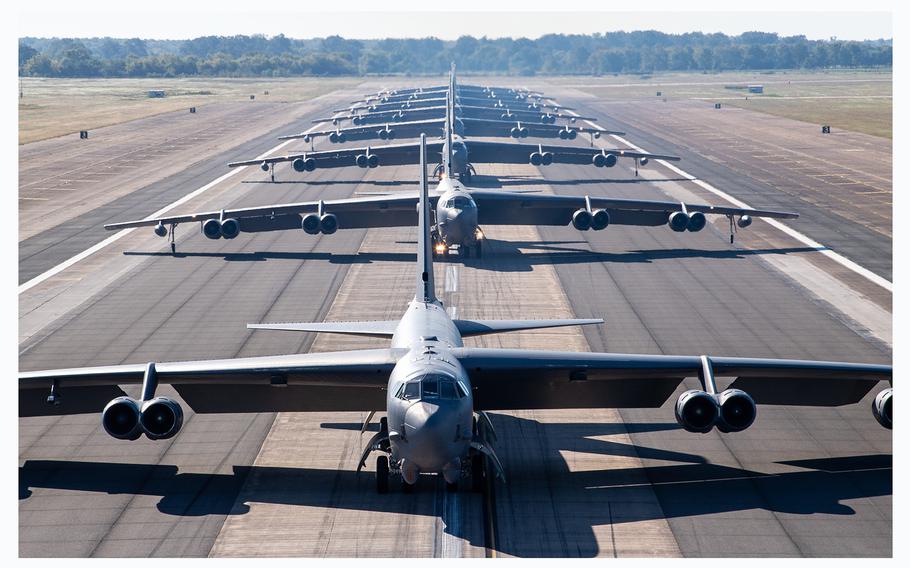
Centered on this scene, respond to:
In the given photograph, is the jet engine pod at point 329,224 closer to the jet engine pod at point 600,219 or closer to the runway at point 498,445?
the runway at point 498,445

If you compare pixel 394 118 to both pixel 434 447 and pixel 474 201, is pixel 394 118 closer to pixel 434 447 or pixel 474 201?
pixel 474 201

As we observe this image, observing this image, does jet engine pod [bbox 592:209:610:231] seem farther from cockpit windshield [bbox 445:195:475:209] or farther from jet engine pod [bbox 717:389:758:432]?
jet engine pod [bbox 717:389:758:432]

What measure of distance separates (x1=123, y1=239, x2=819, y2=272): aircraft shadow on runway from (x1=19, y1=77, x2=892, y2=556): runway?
463 millimetres

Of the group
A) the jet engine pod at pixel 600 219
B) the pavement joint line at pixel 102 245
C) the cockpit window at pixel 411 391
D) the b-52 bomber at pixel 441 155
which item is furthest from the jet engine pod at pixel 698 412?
the b-52 bomber at pixel 441 155

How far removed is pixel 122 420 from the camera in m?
25.6

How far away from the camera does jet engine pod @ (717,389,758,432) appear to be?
84.3 feet

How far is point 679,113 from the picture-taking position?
180625 mm

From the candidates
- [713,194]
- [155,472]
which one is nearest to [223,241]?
[155,472]

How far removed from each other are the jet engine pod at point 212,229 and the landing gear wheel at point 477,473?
39.1 metres

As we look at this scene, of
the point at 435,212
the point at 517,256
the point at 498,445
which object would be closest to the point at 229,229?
the point at 435,212

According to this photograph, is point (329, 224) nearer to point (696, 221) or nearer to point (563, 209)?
point (563, 209)

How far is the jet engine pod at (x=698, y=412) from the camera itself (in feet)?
84.9

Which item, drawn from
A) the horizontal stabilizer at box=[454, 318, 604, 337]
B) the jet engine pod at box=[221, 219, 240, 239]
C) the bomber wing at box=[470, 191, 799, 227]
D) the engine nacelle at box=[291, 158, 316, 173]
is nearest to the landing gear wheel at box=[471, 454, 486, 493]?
the horizontal stabilizer at box=[454, 318, 604, 337]

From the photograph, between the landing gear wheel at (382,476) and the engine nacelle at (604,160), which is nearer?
the landing gear wheel at (382,476)
